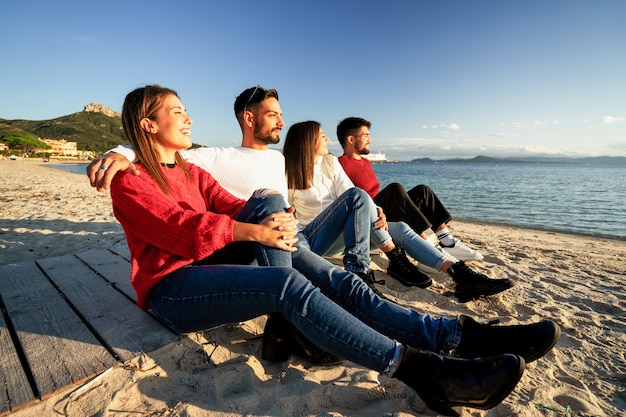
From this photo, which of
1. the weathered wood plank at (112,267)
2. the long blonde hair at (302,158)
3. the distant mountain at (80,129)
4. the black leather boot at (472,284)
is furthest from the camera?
the distant mountain at (80,129)

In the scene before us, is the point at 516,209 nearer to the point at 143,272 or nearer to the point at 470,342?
the point at 470,342

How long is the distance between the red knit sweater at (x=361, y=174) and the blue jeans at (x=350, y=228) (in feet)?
5.12

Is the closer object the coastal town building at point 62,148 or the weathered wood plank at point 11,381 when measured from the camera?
the weathered wood plank at point 11,381

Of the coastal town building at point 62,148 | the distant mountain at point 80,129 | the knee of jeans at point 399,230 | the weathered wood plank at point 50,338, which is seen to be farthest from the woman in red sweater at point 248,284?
the distant mountain at point 80,129

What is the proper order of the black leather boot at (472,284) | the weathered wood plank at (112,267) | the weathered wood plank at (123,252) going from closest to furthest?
the weathered wood plank at (112,267), the black leather boot at (472,284), the weathered wood plank at (123,252)

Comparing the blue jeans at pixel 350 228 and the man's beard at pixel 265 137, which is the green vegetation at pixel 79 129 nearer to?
the man's beard at pixel 265 137

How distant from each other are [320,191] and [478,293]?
193 centimetres

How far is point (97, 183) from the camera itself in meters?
1.68

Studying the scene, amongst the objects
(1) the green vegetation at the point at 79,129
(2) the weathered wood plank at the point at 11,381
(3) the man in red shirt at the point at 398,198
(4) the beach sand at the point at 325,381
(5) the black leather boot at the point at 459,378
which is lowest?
(4) the beach sand at the point at 325,381

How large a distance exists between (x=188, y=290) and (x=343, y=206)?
1.52 meters

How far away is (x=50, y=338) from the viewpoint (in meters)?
1.87

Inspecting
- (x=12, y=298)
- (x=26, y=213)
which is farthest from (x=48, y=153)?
(x=12, y=298)

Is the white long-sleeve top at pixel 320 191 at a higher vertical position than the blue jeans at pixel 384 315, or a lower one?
higher

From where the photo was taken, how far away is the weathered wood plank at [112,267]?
2.65 m
